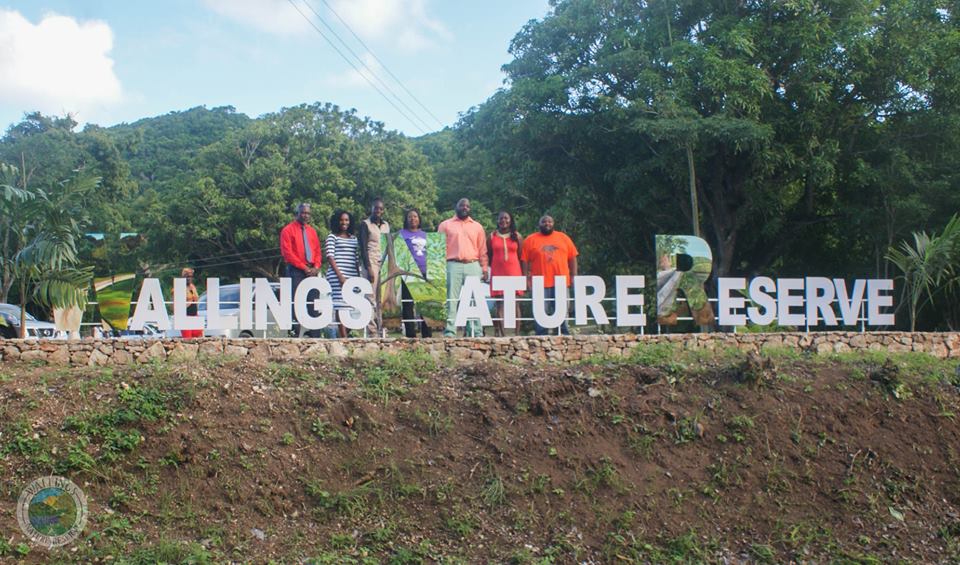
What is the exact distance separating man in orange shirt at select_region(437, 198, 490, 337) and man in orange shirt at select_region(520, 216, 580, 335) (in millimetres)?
756

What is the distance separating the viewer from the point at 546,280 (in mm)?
12812

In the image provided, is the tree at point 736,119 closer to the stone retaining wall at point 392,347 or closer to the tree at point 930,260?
the tree at point 930,260

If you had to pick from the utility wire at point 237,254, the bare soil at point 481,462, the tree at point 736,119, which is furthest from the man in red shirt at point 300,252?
the utility wire at point 237,254

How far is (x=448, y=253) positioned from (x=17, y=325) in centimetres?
768

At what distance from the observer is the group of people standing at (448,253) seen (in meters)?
12.2

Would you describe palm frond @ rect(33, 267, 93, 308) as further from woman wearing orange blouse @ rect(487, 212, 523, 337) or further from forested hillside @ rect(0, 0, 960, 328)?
woman wearing orange blouse @ rect(487, 212, 523, 337)

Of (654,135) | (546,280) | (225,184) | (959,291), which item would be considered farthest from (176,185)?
(959,291)

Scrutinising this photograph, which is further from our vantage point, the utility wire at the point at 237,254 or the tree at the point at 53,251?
the utility wire at the point at 237,254

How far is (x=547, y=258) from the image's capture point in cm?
1288

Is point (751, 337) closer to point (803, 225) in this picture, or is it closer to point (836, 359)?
point (836, 359)

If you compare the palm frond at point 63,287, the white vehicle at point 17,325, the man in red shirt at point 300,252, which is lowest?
the white vehicle at point 17,325

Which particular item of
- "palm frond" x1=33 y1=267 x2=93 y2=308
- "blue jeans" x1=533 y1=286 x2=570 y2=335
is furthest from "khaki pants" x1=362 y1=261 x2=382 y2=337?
"palm frond" x1=33 y1=267 x2=93 y2=308

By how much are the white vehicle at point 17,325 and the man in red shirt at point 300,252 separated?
485cm

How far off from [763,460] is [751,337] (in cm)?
444
